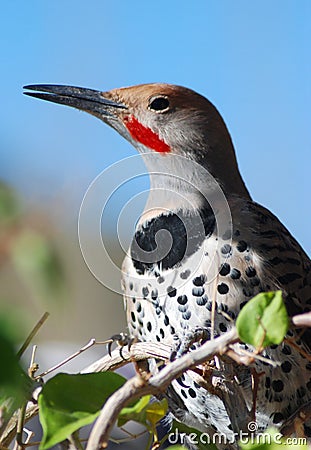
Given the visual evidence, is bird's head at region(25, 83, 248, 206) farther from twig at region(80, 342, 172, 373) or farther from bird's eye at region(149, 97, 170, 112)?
twig at region(80, 342, 172, 373)

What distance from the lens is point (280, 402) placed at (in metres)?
1.27

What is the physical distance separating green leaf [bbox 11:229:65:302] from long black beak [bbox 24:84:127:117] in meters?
1.02

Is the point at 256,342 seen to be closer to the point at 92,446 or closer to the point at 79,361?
the point at 92,446

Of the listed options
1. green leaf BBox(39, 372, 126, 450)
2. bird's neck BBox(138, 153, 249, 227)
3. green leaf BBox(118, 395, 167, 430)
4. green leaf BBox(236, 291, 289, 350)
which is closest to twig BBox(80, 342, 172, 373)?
green leaf BBox(118, 395, 167, 430)

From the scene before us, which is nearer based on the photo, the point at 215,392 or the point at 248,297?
the point at 215,392

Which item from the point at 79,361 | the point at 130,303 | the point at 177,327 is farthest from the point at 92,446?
the point at 79,361

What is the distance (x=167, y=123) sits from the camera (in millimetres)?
1502

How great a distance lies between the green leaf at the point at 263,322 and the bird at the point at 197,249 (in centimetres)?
66

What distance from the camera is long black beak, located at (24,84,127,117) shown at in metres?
1.41

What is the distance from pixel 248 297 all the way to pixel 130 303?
0.82ft

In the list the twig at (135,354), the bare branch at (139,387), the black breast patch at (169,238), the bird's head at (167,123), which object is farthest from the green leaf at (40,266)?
the bird's head at (167,123)

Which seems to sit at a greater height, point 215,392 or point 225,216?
point 225,216

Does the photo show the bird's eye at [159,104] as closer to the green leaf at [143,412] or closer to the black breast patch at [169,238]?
the black breast patch at [169,238]

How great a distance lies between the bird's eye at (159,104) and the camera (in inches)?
58.4
